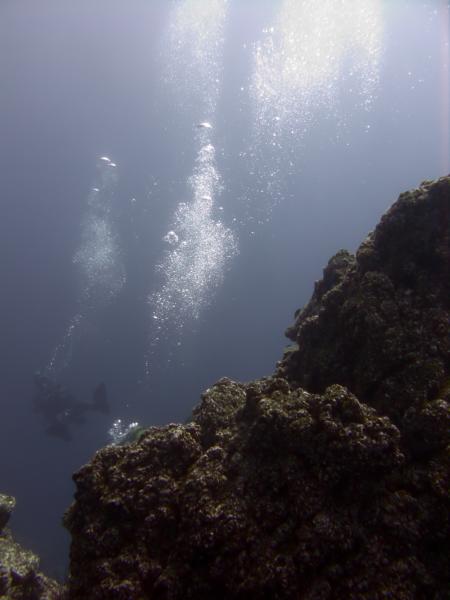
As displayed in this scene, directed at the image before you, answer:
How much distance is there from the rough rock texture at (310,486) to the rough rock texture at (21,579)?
489 centimetres

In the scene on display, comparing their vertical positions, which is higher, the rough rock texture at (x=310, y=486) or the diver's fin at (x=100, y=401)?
the diver's fin at (x=100, y=401)

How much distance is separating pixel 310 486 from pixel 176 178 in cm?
9432

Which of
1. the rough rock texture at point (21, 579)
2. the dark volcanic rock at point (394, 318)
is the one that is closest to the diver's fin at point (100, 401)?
the rough rock texture at point (21, 579)

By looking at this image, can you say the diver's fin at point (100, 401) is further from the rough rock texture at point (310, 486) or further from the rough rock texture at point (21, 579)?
the rough rock texture at point (310, 486)

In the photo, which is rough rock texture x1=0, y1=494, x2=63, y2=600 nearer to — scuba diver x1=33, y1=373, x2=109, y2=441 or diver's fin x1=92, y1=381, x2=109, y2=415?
diver's fin x1=92, y1=381, x2=109, y2=415

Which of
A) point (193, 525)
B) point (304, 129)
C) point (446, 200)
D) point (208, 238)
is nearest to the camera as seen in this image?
point (193, 525)

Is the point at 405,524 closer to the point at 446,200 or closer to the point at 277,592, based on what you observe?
the point at 277,592

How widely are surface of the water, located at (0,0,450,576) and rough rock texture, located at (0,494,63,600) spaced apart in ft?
148

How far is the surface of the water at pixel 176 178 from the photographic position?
60.8 meters

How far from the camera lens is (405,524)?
172 inches

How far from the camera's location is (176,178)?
307ft

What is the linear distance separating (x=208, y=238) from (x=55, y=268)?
36.3 meters

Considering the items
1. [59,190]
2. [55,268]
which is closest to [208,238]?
[55,268]

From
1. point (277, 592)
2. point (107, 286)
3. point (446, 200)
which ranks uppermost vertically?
point (107, 286)
